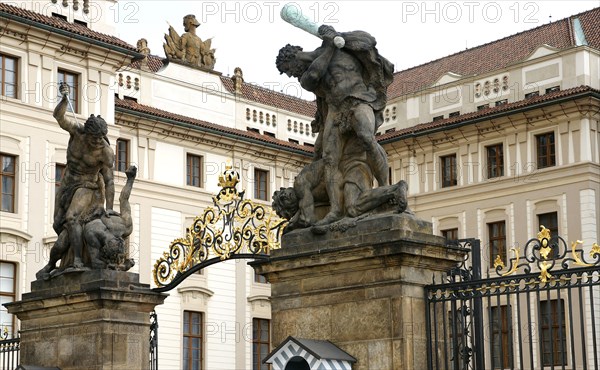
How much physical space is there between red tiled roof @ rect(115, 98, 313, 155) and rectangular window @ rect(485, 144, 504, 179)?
20.8 ft

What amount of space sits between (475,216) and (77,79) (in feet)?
48.9

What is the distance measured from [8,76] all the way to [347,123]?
77.5 ft

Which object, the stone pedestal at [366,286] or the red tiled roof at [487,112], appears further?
the red tiled roof at [487,112]

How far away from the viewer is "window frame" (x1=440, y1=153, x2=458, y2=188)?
4181cm

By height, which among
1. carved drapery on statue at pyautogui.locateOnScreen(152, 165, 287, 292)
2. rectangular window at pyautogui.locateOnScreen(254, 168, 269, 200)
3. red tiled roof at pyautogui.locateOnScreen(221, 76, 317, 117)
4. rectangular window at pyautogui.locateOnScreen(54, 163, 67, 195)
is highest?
red tiled roof at pyautogui.locateOnScreen(221, 76, 317, 117)

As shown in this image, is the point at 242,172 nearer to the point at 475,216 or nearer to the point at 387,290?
the point at 475,216

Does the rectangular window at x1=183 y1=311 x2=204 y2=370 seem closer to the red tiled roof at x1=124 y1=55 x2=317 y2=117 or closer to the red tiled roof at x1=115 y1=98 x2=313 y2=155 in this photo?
the red tiled roof at x1=115 y1=98 x2=313 y2=155

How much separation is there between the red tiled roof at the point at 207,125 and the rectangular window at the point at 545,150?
8087mm

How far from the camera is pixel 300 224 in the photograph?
11258mm

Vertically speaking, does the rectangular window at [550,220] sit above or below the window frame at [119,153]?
below

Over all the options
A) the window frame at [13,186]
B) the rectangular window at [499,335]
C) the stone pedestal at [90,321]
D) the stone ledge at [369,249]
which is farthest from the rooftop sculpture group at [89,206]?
the window frame at [13,186]

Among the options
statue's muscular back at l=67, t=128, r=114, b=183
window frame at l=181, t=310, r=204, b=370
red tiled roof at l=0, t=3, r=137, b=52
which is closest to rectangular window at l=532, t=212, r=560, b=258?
window frame at l=181, t=310, r=204, b=370

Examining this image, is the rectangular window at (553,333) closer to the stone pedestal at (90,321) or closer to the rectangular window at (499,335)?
the rectangular window at (499,335)

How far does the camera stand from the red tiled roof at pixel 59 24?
3216 cm
